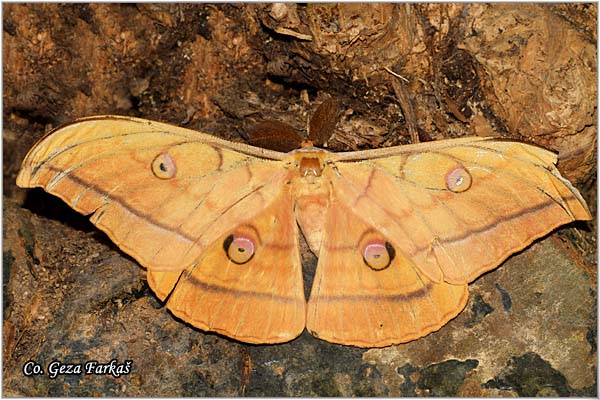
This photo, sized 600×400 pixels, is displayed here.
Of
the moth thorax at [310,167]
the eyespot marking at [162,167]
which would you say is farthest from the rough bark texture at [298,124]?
the eyespot marking at [162,167]

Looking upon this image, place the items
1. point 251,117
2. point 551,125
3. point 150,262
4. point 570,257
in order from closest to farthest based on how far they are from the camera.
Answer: point 150,262 < point 570,257 < point 551,125 < point 251,117

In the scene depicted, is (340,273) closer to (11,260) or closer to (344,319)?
(344,319)

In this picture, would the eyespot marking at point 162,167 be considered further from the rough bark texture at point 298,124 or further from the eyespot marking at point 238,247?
the rough bark texture at point 298,124

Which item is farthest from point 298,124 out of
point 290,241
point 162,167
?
point 162,167

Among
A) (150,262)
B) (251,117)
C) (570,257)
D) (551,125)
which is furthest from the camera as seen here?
(251,117)

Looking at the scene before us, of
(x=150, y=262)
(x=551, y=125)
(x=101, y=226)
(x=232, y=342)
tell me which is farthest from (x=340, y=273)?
(x=551, y=125)

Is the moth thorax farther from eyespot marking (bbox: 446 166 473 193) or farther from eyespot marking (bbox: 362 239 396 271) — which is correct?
eyespot marking (bbox: 446 166 473 193)
